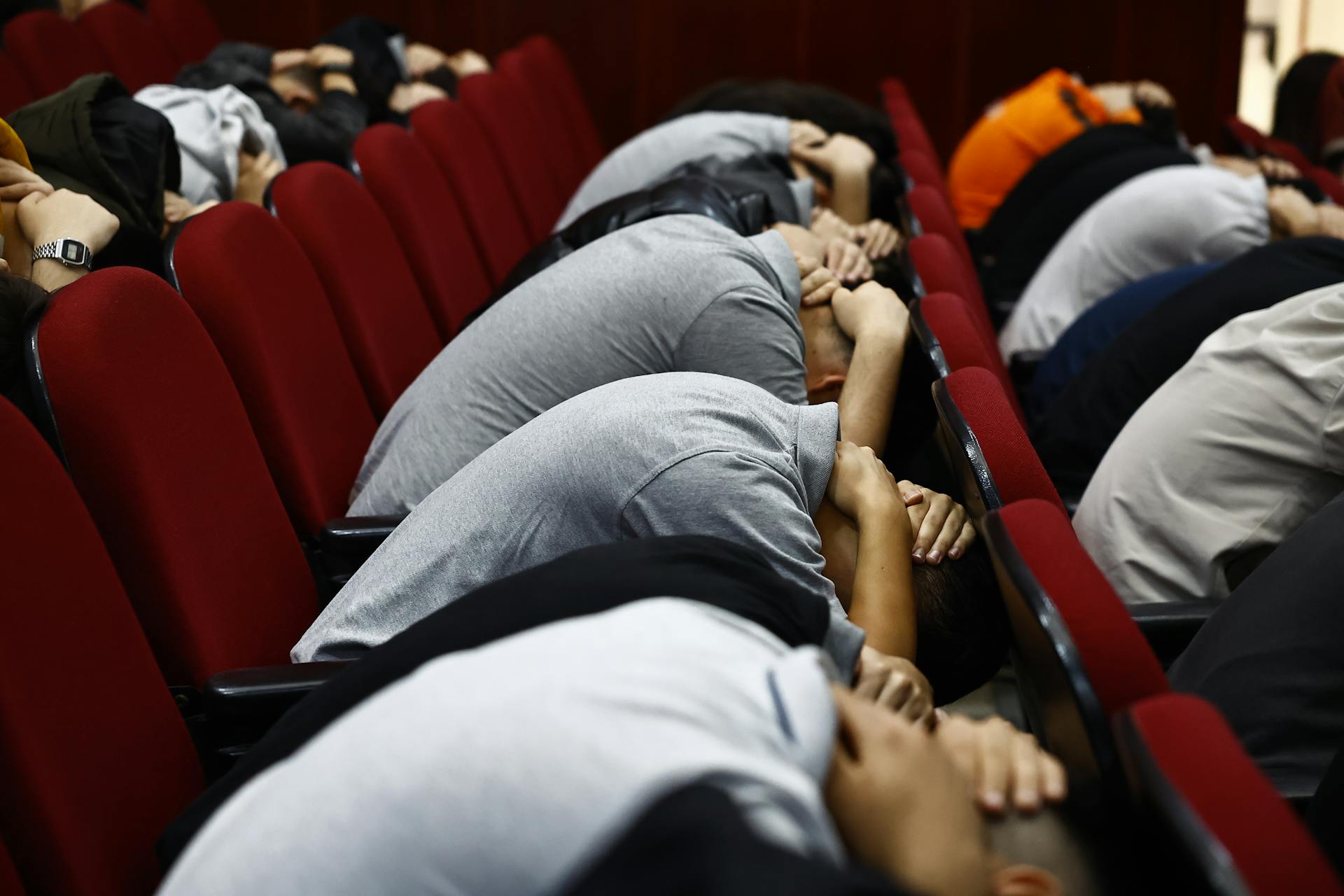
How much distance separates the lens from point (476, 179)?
99.3 inches

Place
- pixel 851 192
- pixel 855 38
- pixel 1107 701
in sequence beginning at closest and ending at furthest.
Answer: pixel 1107 701 → pixel 851 192 → pixel 855 38

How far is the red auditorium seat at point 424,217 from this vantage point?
2018mm

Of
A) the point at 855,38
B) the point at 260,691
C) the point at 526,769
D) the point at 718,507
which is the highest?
the point at 526,769

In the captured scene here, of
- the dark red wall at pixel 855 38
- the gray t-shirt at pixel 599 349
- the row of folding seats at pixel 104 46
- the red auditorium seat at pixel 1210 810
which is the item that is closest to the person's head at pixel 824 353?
the gray t-shirt at pixel 599 349

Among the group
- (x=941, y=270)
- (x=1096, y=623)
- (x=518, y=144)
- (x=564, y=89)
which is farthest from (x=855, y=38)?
(x=1096, y=623)

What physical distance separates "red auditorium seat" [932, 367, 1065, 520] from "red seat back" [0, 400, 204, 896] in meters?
0.68

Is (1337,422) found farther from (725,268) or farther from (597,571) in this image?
(597,571)

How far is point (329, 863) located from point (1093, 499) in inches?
43.3

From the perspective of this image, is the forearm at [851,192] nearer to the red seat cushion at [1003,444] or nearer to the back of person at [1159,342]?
the back of person at [1159,342]

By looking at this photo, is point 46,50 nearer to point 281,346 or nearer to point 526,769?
point 281,346

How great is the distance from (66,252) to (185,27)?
8.48ft

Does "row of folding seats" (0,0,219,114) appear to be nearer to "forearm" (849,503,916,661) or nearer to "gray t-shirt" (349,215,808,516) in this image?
"gray t-shirt" (349,215,808,516)

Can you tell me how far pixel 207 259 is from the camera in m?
1.33

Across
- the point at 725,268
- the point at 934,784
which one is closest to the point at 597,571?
the point at 934,784
